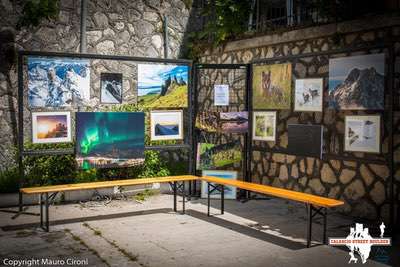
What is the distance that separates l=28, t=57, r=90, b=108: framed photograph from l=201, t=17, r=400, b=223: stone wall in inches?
143

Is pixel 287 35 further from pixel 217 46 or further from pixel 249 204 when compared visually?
pixel 249 204

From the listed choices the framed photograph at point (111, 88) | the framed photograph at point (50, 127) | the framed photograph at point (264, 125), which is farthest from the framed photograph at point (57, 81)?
the framed photograph at point (264, 125)

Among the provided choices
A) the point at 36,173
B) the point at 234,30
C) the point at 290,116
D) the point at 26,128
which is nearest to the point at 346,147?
→ the point at 290,116

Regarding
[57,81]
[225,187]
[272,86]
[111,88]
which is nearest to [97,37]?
[111,88]

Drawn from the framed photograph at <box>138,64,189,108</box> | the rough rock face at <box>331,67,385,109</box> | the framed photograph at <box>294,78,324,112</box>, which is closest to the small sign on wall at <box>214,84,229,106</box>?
the framed photograph at <box>138,64,189,108</box>

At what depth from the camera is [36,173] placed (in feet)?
29.0

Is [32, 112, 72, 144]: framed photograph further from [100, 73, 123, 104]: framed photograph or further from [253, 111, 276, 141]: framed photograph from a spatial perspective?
Result: [253, 111, 276, 141]: framed photograph

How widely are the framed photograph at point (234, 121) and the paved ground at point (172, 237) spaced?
1465mm

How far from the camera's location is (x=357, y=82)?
301 inches

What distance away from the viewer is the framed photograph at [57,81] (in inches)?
313

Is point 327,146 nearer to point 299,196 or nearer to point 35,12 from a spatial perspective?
point 299,196

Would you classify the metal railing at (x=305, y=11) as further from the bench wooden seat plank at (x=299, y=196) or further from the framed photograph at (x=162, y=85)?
the bench wooden seat plank at (x=299, y=196)

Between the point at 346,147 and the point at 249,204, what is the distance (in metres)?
2.14

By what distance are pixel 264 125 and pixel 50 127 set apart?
4116 millimetres
